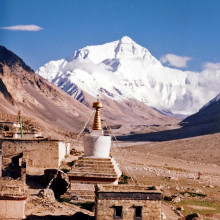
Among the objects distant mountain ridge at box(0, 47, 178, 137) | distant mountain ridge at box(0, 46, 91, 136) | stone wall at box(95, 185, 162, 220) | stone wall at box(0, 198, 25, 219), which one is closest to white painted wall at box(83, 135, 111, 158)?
stone wall at box(95, 185, 162, 220)

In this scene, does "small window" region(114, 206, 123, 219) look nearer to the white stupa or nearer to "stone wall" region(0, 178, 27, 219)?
"stone wall" region(0, 178, 27, 219)

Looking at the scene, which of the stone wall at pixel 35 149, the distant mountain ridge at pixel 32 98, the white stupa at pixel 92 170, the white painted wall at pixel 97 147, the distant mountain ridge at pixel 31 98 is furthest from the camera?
the distant mountain ridge at pixel 32 98

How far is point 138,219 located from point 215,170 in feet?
91.5

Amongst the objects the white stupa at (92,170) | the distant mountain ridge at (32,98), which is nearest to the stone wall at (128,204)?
the white stupa at (92,170)

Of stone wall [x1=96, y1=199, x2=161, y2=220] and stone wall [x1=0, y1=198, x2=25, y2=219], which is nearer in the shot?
stone wall [x1=96, y1=199, x2=161, y2=220]

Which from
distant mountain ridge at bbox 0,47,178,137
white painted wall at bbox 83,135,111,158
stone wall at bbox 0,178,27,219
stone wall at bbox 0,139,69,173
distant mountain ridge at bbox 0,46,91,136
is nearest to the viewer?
stone wall at bbox 0,178,27,219

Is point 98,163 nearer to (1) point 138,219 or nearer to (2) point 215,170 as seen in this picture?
(1) point 138,219

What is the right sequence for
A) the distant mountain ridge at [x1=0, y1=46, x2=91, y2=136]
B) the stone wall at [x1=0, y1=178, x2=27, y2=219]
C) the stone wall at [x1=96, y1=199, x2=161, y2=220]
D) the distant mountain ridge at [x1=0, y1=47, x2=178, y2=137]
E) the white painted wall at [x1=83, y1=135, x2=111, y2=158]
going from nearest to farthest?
the stone wall at [x1=96, y1=199, x2=161, y2=220] < the stone wall at [x1=0, y1=178, x2=27, y2=219] < the white painted wall at [x1=83, y1=135, x2=111, y2=158] < the distant mountain ridge at [x1=0, y1=46, x2=91, y2=136] < the distant mountain ridge at [x1=0, y1=47, x2=178, y2=137]

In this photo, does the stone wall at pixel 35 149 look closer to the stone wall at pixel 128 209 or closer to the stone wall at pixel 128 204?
the stone wall at pixel 128 204

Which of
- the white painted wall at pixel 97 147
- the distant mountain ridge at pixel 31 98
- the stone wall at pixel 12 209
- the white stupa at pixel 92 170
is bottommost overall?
the stone wall at pixel 12 209

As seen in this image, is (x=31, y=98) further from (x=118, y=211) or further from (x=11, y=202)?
(x=118, y=211)

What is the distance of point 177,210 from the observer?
19.9m

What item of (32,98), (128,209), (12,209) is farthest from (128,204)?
(32,98)

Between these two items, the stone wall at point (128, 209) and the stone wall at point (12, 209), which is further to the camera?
the stone wall at point (12, 209)
